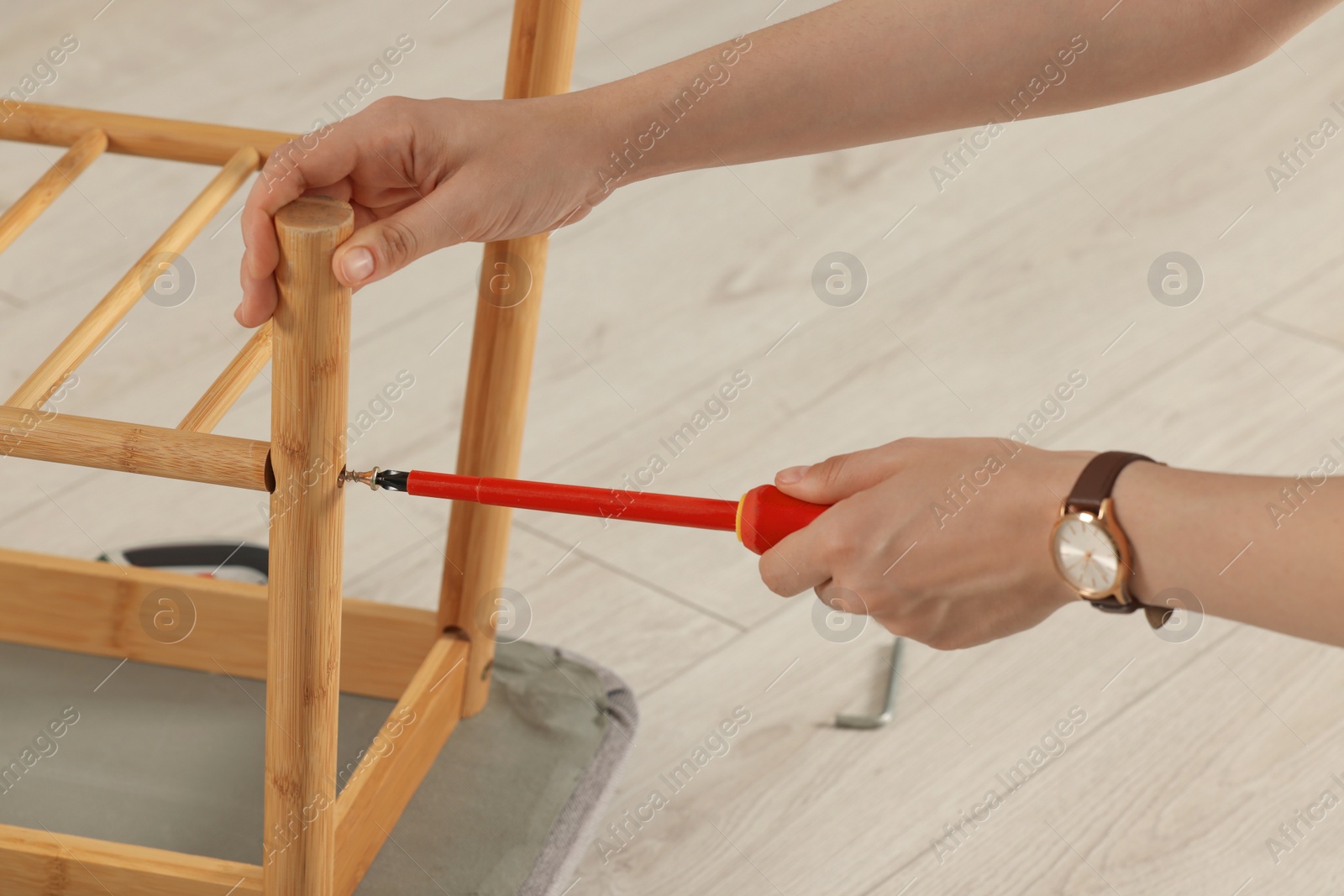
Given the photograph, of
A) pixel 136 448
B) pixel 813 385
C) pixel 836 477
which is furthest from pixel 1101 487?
pixel 813 385

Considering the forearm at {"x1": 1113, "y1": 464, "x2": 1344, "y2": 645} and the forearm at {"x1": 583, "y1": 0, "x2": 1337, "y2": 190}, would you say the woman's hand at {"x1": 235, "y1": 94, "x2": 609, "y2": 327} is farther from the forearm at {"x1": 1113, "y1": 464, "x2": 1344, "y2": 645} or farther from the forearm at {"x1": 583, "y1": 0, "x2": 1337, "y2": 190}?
the forearm at {"x1": 1113, "y1": 464, "x2": 1344, "y2": 645}

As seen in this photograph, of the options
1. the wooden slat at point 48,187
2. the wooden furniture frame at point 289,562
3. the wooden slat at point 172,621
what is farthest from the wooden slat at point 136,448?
the wooden slat at point 172,621

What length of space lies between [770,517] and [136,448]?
27cm

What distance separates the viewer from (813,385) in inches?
51.7

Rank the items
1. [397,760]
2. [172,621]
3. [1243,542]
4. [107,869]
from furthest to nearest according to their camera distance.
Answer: [172,621], [397,760], [107,869], [1243,542]

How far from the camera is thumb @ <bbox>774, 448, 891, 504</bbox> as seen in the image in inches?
→ 23.0

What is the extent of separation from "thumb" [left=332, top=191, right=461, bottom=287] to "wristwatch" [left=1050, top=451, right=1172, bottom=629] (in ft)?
0.96

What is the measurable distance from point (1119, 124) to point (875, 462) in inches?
53.7

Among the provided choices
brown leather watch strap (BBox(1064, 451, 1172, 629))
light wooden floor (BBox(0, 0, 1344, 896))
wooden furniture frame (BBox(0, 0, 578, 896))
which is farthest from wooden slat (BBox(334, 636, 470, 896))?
brown leather watch strap (BBox(1064, 451, 1172, 629))

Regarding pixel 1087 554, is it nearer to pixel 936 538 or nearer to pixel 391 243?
pixel 936 538

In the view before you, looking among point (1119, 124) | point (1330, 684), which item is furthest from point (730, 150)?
point (1119, 124)

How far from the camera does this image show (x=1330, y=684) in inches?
40.2

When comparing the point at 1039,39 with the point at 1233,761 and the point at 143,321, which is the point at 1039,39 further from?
the point at 143,321

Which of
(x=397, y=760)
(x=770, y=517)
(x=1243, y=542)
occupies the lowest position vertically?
(x=1243, y=542)
